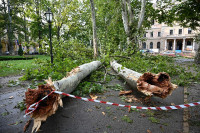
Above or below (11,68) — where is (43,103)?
below

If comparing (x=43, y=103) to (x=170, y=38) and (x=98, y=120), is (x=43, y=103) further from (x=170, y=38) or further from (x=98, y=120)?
(x=170, y=38)

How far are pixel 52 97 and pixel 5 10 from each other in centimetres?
2810

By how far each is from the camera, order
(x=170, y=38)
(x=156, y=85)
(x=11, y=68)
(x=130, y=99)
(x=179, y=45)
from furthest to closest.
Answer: (x=179, y=45) < (x=170, y=38) < (x=11, y=68) < (x=130, y=99) < (x=156, y=85)

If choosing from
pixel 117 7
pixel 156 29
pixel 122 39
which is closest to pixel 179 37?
pixel 156 29

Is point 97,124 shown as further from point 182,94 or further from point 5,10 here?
point 5,10

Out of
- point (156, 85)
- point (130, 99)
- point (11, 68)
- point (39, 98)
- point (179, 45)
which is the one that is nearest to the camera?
point (39, 98)

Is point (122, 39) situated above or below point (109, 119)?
above

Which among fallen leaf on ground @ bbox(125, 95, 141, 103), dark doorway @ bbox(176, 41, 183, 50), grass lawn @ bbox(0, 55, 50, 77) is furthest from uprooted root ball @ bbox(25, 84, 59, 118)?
dark doorway @ bbox(176, 41, 183, 50)

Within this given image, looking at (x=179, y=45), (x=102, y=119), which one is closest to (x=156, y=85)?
(x=102, y=119)

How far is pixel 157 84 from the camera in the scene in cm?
296

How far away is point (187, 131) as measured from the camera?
2.01 meters

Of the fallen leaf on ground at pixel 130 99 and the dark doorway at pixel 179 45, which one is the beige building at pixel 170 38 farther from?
the fallen leaf on ground at pixel 130 99

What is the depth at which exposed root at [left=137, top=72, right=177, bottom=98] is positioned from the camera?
266 centimetres

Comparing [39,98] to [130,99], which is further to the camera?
[130,99]
